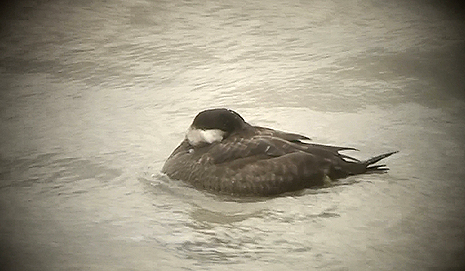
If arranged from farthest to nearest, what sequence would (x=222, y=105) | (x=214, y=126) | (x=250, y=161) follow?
(x=222, y=105) → (x=214, y=126) → (x=250, y=161)

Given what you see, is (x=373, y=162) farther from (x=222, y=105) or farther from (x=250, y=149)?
(x=222, y=105)

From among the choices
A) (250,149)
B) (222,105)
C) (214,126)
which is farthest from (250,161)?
(222,105)

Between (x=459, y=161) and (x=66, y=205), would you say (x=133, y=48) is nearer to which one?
(x=66, y=205)

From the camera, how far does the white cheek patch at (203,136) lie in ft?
15.0

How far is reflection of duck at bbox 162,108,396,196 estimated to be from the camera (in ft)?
14.1

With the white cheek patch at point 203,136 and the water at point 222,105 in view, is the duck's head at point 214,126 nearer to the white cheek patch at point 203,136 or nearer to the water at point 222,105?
the white cheek patch at point 203,136

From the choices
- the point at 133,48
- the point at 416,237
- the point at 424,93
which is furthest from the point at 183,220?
the point at 133,48

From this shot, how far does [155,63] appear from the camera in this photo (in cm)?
655

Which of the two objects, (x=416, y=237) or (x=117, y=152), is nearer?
(x=416, y=237)

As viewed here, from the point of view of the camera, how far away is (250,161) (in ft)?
14.3

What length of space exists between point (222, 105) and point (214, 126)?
1098 millimetres

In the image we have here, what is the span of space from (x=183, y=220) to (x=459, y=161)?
1.89m

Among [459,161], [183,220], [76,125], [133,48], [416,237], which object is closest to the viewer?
[416,237]

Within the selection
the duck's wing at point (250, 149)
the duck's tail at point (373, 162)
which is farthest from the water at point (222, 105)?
the duck's wing at point (250, 149)
